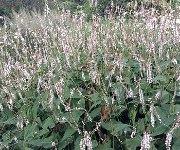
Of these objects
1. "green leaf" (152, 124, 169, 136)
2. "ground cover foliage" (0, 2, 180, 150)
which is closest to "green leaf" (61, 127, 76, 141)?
"ground cover foliage" (0, 2, 180, 150)

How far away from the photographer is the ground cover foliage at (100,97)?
3.44 m

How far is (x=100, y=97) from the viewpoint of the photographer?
3773 millimetres

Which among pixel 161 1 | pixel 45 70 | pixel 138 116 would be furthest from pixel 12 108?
pixel 161 1

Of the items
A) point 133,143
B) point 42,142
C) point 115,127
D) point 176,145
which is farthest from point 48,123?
point 176,145

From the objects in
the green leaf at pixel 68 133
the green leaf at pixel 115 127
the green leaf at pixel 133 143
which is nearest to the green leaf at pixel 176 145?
the green leaf at pixel 133 143

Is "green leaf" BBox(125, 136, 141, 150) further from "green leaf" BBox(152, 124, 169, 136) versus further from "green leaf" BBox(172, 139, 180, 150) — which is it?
"green leaf" BBox(172, 139, 180, 150)

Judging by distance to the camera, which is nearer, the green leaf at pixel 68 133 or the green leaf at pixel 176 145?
the green leaf at pixel 176 145

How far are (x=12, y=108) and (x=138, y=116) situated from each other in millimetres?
1269

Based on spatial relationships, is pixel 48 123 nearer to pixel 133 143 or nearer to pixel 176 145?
→ pixel 133 143

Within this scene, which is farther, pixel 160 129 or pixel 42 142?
pixel 42 142

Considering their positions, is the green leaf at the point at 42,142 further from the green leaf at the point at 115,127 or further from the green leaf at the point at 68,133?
the green leaf at the point at 115,127

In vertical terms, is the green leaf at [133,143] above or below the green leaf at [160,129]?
below

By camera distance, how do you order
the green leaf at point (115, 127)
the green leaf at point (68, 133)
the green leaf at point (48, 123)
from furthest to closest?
the green leaf at point (48, 123) < the green leaf at point (68, 133) < the green leaf at point (115, 127)

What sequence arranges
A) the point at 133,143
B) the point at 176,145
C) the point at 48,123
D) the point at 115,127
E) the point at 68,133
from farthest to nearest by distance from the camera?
the point at 48,123, the point at 68,133, the point at 115,127, the point at 133,143, the point at 176,145
